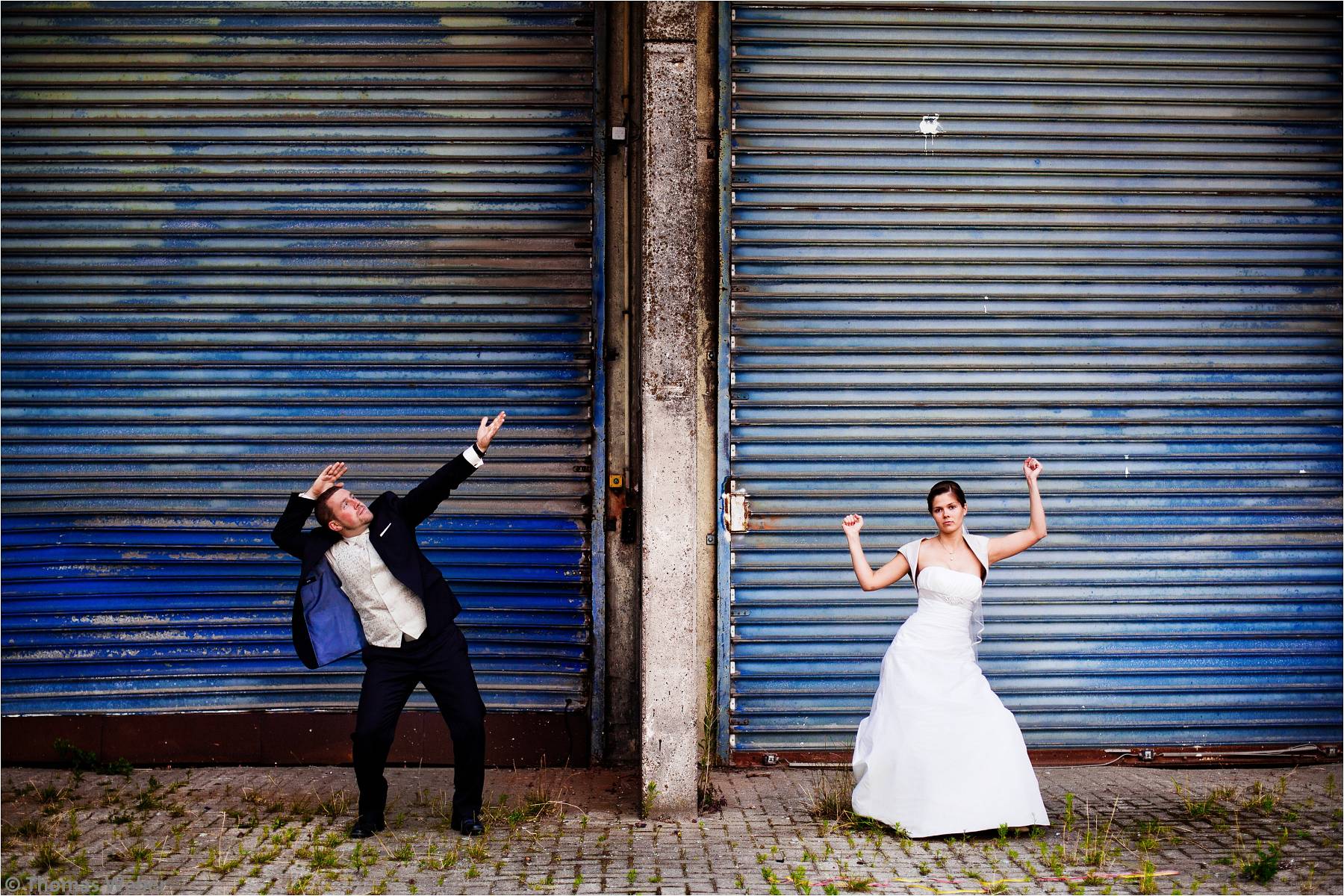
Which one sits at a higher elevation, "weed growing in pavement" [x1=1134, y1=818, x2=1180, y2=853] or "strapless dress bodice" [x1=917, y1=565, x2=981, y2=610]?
"strapless dress bodice" [x1=917, y1=565, x2=981, y2=610]

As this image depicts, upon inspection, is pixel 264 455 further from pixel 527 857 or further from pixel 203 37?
pixel 527 857

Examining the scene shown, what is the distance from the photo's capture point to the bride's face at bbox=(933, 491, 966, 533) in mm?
6277

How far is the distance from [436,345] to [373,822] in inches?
128

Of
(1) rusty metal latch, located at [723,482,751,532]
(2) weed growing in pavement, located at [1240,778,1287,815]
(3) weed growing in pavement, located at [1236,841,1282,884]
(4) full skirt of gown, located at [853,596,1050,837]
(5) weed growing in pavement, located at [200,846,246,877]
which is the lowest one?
(2) weed growing in pavement, located at [1240,778,1287,815]

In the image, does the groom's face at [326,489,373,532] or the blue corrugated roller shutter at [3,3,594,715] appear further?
the blue corrugated roller shutter at [3,3,594,715]

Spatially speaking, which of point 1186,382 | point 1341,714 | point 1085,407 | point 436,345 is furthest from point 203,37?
point 1341,714

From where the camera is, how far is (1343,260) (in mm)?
7953

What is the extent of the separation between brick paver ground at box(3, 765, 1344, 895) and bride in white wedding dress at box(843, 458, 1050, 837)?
0.57 ft

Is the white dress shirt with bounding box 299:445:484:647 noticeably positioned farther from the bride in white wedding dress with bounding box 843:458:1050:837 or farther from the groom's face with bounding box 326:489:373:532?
the bride in white wedding dress with bounding box 843:458:1050:837

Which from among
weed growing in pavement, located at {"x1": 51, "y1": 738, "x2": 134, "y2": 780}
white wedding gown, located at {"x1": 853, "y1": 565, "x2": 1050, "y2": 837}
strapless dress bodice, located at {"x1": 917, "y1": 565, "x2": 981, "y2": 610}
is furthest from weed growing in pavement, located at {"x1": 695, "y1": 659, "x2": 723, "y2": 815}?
weed growing in pavement, located at {"x1": 51, "y1": 738, "x2": 134, "y2": 780}

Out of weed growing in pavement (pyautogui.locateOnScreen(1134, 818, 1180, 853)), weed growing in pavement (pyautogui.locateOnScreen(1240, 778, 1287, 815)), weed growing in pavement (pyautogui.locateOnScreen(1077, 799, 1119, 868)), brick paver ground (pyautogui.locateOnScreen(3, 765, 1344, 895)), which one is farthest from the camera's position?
weed growing in pavement (pyautogui.locateOnScreen(1240, 778, 1287, 815))

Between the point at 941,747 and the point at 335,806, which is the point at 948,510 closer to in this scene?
the point at 941,747

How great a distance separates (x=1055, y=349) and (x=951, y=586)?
8.03 feet

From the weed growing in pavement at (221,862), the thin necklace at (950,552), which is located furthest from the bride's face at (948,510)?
the weed growing in pavement at (221,862)
